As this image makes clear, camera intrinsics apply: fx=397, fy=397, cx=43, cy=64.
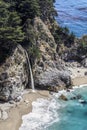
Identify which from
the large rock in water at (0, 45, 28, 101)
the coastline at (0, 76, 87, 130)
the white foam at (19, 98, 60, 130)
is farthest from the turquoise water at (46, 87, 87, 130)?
the large rock in water at (0, 45, 28, 101)

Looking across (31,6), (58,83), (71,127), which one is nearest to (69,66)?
(58,83)

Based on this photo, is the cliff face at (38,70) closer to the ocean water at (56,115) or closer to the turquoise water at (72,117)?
the ocean water at (56,115)

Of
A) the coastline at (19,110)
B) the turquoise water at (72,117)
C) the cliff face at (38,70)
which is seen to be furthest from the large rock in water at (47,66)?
the turquoise water at (72,117)

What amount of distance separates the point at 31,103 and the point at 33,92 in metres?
4.37

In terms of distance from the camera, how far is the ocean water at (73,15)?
14251 cm

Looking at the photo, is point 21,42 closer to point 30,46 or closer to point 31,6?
point 30,46

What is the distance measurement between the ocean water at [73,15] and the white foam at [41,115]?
59.7 metres

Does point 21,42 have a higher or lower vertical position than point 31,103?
higher

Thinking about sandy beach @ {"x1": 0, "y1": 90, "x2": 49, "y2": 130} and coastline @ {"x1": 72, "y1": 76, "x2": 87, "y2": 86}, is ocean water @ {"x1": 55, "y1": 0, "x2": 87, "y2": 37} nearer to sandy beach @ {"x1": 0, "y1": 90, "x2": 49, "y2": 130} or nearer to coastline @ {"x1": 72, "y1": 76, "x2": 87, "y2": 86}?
coastline @ {"x1": 72, "y1": 76, "x2": 87, "y2": 86}

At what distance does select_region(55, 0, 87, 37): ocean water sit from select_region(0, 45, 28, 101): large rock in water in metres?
57.7

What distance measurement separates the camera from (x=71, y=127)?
70000 millimetres

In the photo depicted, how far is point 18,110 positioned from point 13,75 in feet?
22.2

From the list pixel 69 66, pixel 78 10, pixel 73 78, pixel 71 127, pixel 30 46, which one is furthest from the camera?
pixel 78 10

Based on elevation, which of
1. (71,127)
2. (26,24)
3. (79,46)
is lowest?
(71,127)
